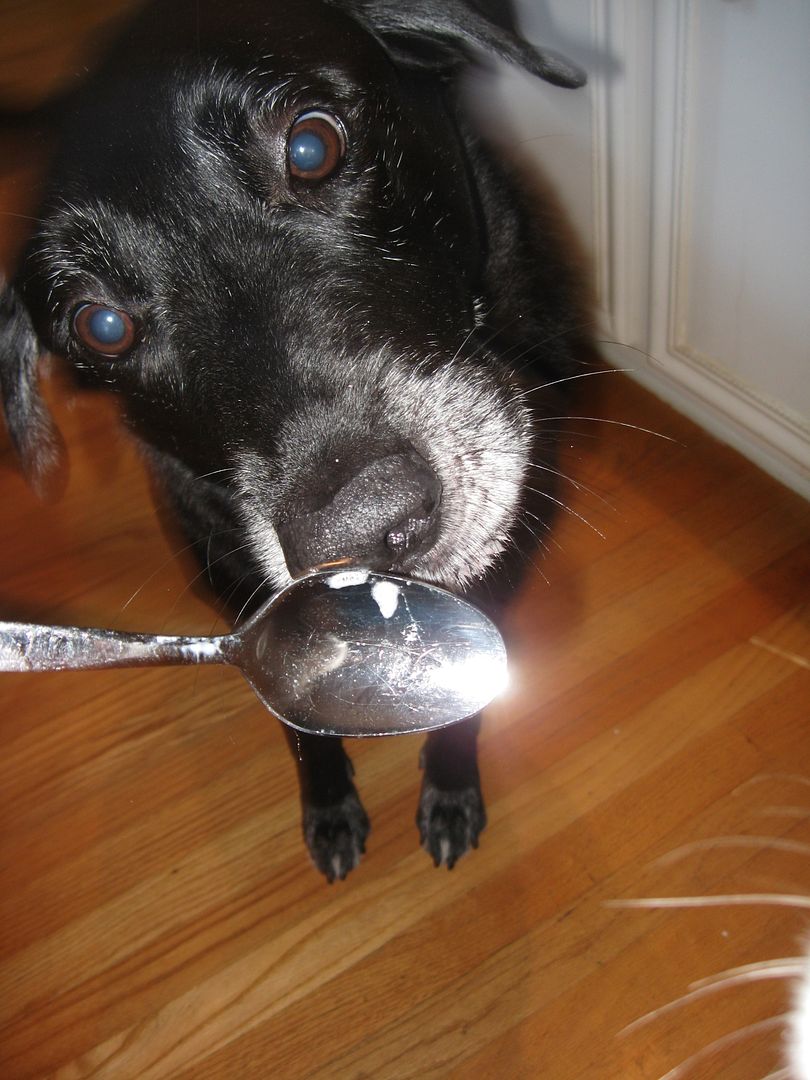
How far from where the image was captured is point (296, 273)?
815 millimetres

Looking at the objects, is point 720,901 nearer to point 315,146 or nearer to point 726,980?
point 726,980

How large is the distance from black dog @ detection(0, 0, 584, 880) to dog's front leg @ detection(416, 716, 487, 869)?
0.28 meters

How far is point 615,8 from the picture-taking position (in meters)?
0.90

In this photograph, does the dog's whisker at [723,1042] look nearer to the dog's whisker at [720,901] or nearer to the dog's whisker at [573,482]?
the dog's whisker at [720,901]

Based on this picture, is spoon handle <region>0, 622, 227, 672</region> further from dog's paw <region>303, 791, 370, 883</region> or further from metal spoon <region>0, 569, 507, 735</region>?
dog's paw <region>303, 791, 370, 883</region>

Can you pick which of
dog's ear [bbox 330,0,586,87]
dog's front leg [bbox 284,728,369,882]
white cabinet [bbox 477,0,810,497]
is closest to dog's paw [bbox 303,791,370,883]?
dog's front leg [bbox 284,728,369,882]

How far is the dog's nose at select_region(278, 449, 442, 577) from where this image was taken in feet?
2.34

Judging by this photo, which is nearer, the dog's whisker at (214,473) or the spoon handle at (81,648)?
the spoon handle at (81,648)

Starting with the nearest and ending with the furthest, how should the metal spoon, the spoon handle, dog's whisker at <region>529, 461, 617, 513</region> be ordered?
the spoon handle
the metal spoon
dog's whisker at <region>529, 461, 617, 513</region>

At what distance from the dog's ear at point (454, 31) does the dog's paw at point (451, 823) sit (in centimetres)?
79

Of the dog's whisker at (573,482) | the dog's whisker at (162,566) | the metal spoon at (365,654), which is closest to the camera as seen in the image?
the metal spoon at (365,654)

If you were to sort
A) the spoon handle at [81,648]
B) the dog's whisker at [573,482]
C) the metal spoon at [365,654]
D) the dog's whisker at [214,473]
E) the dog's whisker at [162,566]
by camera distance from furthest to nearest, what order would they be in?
the dog's whisker at [162,566] < the dog's whisker at [573,482] < the dog's whisker at [214,473] < the metal spoon at [365,654] < the spoon handle at [81,648]

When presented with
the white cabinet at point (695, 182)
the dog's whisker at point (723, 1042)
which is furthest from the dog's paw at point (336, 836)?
the white cabinet at point (695, 182)

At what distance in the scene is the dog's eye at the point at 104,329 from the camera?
33.7 inches
